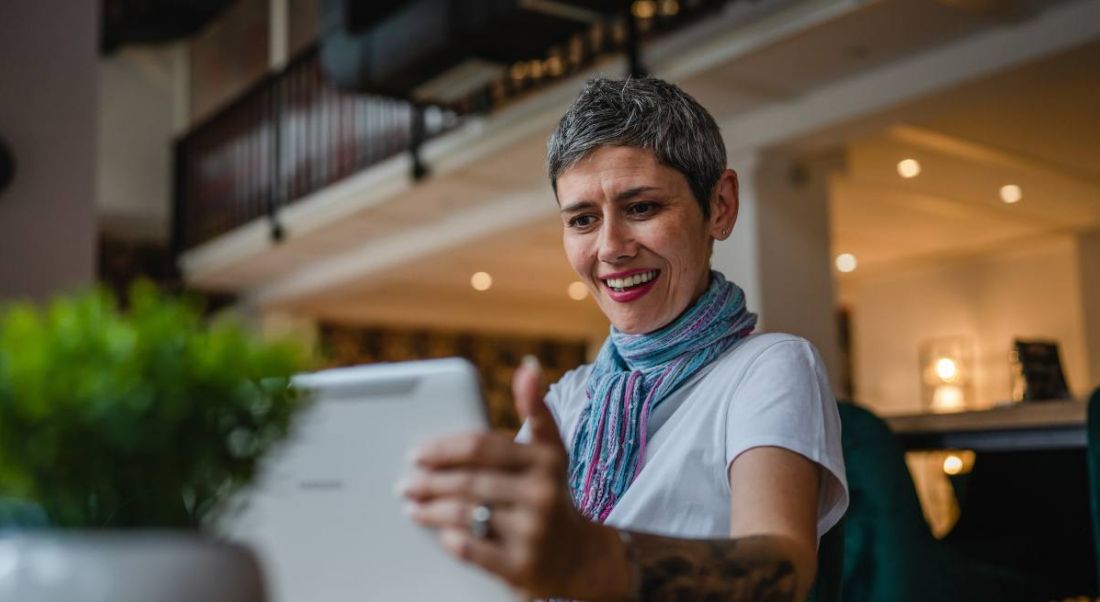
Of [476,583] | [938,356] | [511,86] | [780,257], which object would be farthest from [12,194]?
[938,356]

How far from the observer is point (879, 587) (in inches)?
89.1

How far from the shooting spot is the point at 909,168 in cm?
694

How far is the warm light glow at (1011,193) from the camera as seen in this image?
7492mm

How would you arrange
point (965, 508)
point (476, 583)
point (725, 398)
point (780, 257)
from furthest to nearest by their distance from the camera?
point (780, 257) → point (965, 508) → point (725, 398) → point (476, 583)

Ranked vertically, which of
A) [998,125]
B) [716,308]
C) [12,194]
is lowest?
[716,308]

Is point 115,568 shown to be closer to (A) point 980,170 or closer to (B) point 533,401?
(B) point 533,401

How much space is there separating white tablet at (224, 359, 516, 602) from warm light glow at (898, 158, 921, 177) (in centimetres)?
660

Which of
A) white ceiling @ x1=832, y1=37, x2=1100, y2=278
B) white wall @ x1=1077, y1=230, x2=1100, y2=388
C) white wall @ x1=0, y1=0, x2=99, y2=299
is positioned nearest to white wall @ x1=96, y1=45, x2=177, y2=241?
white ceiling @ x1=832, y1=37, x2=1100, y2=278

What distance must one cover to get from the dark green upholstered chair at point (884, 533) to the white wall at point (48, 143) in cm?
201

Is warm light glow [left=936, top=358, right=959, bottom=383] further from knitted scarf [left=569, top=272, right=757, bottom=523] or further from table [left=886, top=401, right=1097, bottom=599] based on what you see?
knitted scarf [left=569, top=272, right=757, bottom=523]

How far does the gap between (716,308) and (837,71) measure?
4.13 meters

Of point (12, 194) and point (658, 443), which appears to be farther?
point (12, 194)

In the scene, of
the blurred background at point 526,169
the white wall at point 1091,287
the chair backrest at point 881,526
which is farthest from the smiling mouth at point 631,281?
the white wall at point 1091,287

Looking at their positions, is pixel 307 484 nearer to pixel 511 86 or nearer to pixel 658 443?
pixel 658 443
